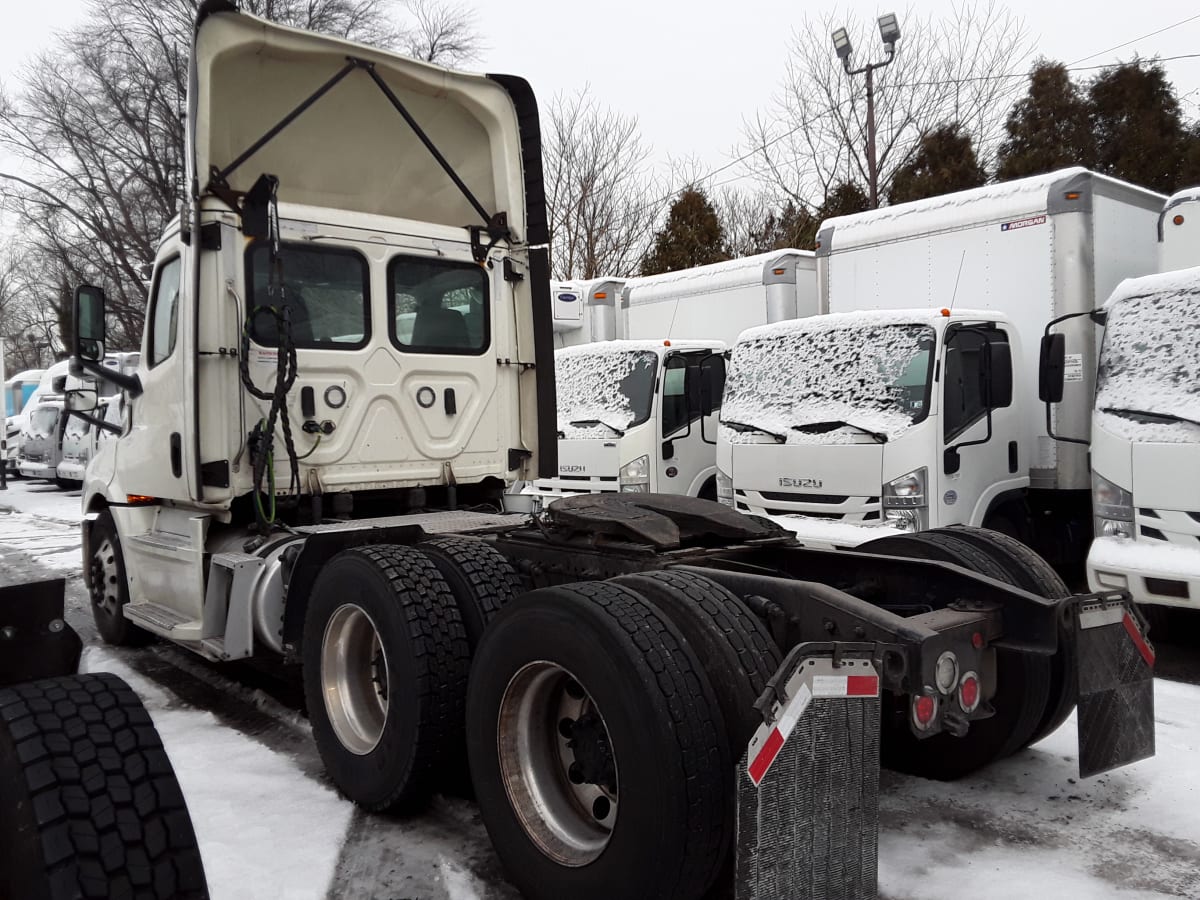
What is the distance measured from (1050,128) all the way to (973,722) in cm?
2113

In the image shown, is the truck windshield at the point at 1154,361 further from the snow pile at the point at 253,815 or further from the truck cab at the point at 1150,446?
the snow pile at the point at 253,815

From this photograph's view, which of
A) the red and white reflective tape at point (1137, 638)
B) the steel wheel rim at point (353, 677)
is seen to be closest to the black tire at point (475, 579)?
the steel wheel rim at point (353, 677)

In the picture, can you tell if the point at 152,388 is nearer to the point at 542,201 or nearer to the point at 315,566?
the point at 315,566

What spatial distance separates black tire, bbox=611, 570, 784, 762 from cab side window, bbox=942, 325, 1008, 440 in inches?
175

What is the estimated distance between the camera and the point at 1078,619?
3072mm

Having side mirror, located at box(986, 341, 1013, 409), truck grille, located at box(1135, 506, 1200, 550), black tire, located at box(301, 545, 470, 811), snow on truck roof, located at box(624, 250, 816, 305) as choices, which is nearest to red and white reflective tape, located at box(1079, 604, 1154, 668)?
black tire, located at box(301, 545, 470, 811)

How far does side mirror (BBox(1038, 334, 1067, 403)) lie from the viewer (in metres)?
6.62

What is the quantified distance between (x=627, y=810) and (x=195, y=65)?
4.10 meters

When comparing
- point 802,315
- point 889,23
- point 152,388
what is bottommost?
point 152,388

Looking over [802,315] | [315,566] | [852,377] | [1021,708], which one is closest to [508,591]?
[315,566]

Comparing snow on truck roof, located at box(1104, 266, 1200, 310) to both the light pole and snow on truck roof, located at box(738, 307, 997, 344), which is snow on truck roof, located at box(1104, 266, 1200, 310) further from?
the light pole

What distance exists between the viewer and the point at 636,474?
9297mm

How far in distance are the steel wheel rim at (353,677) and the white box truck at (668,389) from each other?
4659 mm

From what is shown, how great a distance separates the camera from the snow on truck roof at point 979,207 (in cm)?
742
